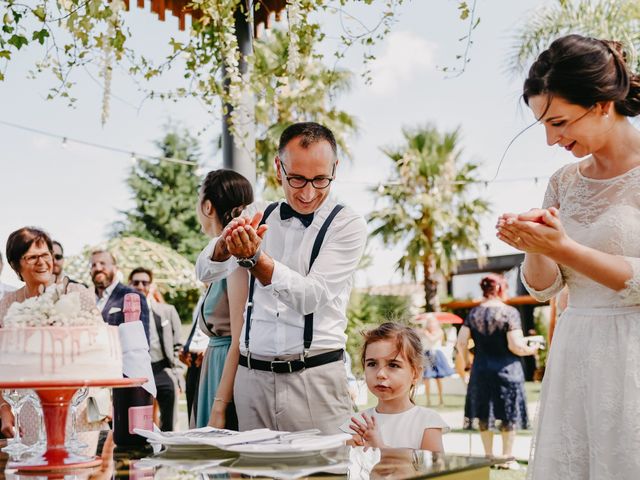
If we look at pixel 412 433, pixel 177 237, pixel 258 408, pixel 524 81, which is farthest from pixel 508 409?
pixel 177 237

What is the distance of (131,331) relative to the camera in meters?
2.40

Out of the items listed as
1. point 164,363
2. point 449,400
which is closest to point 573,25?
point 449,400

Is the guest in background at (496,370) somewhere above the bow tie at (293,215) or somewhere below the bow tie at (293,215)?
below

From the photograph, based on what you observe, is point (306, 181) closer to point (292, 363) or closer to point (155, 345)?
point (292, 363)

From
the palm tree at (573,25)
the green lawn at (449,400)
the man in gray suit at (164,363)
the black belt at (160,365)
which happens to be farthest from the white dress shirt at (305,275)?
the palm tree at (573,25)

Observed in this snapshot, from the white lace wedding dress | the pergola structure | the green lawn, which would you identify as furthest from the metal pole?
the green lawn

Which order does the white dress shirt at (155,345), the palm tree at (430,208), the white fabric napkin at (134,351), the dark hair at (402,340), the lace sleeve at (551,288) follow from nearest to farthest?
the lace sleeve at (551,288) → the white fabric napkin at (134,351) → the dark hair at (402,340) → the white dress shirt at (155,345) → the palm tree at (430,208)

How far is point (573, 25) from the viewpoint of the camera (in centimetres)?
1373

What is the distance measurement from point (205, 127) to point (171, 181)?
26.5 m

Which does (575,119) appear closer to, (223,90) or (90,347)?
(90,347)

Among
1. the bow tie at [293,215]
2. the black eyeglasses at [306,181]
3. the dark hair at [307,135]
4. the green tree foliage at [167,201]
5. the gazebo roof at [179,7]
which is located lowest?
the bow tie at [293,215]

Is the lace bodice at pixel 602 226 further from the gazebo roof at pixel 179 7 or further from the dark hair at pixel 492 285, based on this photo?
the dark hair at pixel 492 285

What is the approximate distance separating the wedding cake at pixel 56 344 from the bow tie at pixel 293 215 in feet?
2.63

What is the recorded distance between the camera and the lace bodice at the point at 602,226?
1.92 meters
